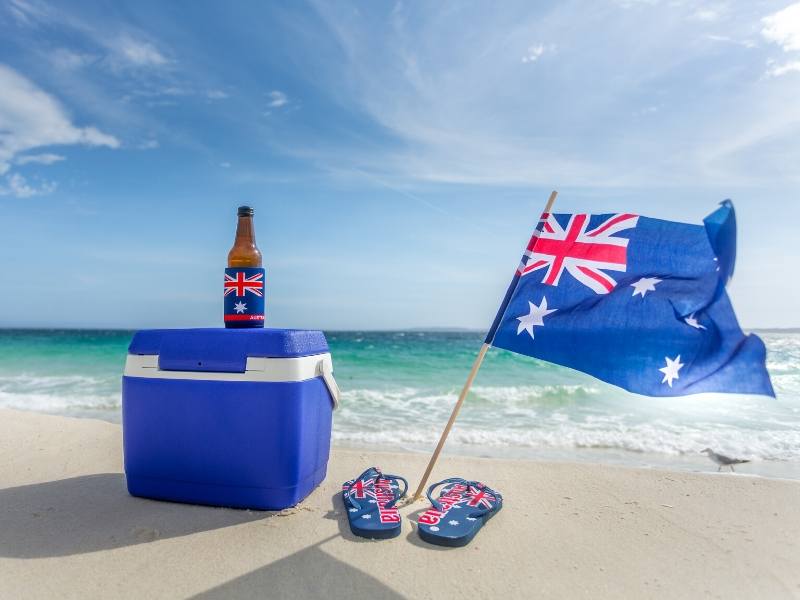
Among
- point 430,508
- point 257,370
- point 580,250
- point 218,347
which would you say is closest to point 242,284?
point 218,347

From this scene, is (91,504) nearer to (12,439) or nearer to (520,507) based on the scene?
(12,439)

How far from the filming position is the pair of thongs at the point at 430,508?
259 centimetres

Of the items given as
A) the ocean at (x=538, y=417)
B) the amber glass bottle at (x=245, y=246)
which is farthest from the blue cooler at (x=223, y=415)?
the ocean at (x=538, y=417)

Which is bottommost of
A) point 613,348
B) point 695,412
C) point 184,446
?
point 695,412

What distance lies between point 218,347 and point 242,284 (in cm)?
40

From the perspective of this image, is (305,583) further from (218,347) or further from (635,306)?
(635,306)

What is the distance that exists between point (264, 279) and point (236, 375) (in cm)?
59

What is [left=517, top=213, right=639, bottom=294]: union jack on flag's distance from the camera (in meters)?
2.86

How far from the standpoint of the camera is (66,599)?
2027 mm

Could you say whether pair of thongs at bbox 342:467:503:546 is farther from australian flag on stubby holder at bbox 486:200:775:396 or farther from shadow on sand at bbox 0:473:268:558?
australian flag on stubby holder at bbox 486:200:775:396

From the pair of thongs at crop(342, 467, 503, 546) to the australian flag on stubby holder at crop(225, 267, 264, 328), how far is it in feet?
3.73

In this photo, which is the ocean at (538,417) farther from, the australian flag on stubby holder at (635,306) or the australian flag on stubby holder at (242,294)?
the australian flag on stubby holder at (242,294)

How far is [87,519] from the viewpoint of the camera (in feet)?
9.18

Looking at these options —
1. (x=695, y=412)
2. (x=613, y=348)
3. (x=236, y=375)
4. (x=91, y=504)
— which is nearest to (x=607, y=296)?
(x=613, y=348)
